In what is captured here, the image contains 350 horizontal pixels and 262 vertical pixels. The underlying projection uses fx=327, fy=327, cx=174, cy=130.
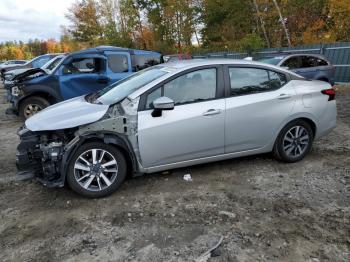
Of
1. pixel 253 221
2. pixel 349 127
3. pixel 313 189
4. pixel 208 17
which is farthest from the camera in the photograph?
pixel 208 17

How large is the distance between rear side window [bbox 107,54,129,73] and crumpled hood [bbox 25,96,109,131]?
4.28 m

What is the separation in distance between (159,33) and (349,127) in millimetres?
32802

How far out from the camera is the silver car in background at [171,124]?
3896mm

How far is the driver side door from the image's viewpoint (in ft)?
13.2

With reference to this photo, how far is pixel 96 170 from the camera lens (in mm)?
3947

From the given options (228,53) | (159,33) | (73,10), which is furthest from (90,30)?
(228,53)

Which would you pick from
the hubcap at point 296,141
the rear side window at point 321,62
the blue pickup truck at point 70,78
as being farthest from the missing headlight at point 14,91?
the rear side window at point 321,62

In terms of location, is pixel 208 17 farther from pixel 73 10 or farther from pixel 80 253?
pixel 80 253

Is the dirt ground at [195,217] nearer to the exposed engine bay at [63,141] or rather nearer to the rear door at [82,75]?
the exposed engine bay at [63,141]

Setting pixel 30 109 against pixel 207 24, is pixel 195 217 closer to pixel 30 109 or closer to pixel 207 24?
pixel 30 109

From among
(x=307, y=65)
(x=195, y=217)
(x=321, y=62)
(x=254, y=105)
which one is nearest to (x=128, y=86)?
(x=254, y=105)

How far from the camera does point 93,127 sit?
3.87m

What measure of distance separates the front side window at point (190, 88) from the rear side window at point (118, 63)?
4.65m

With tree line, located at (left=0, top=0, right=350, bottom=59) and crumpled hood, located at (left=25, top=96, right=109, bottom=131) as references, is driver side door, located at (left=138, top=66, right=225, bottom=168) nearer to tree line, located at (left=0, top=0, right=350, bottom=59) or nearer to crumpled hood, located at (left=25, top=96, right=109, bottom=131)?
crumpled hood, located at (left=25, top=96, right=109, bottom=131)
